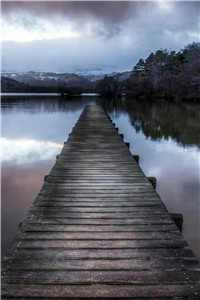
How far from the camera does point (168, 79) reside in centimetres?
5925

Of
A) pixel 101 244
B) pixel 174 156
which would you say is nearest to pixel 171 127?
pixel 174 156

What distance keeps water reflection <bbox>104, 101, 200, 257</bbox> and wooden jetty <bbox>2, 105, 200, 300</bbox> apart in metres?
1.96

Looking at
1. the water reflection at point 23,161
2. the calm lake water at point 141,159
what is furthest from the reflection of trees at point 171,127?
the water reflection at point 23,161

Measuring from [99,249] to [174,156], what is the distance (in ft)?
44.2

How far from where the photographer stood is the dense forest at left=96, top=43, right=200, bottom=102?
52.6 m

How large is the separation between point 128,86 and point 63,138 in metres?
57.3

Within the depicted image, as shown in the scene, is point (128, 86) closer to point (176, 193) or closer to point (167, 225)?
point (176, 193)

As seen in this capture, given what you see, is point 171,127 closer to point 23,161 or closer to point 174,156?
point 174,156

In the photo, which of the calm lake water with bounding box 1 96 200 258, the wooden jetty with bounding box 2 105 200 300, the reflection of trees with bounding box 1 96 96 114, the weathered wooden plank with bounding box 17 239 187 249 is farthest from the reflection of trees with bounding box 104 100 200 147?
the reflection of trees with bounding box 1 96 96 114

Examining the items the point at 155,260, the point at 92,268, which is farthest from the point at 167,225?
the point at 92,268

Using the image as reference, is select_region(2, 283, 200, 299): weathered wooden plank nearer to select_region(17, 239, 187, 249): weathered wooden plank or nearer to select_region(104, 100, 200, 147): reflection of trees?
select_region(17, 239, 187, 249): weathered wooden plank

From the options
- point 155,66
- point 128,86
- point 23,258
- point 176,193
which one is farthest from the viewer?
point 128,86

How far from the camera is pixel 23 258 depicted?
406 cm

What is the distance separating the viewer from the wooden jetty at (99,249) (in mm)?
3475
